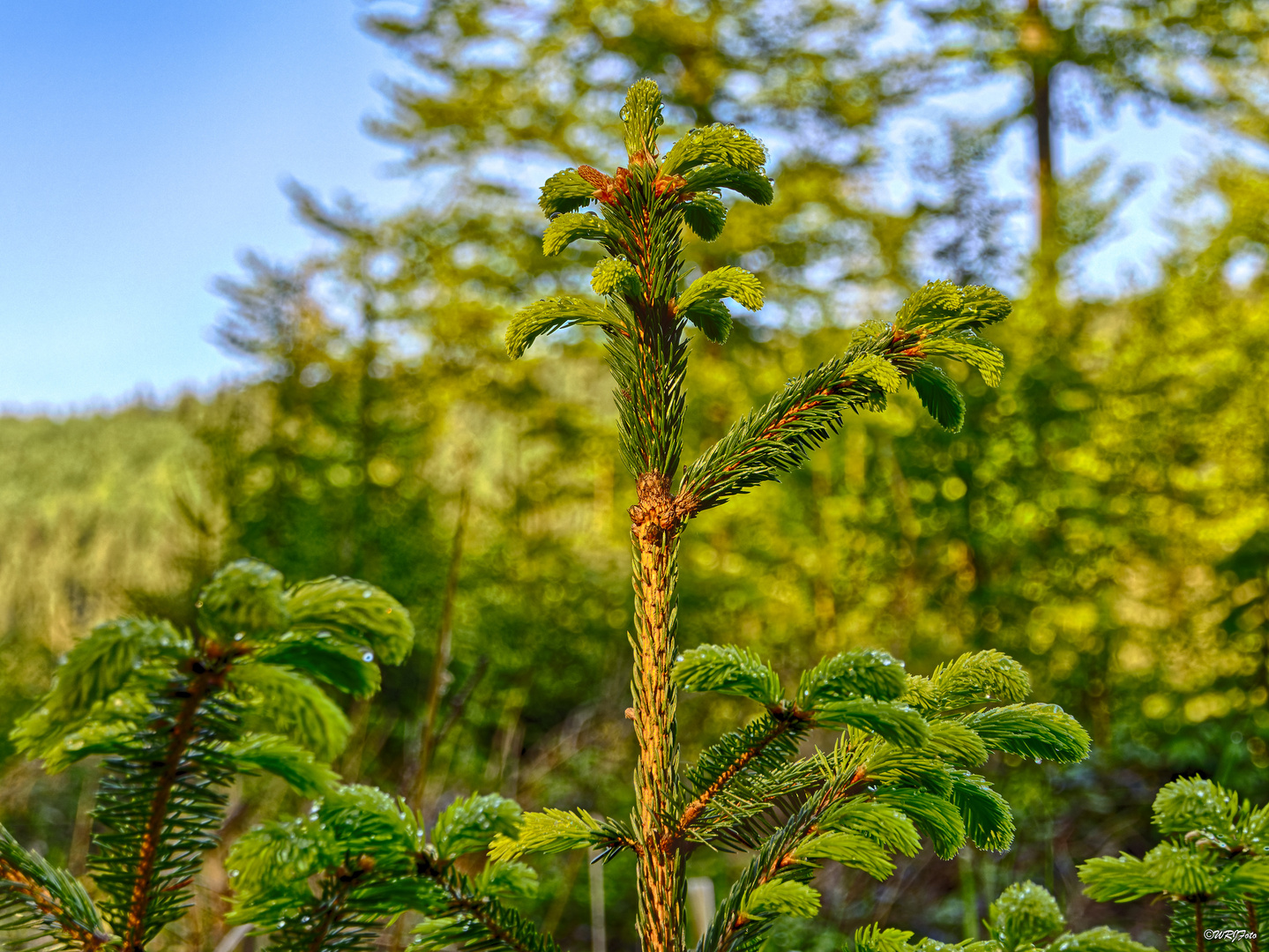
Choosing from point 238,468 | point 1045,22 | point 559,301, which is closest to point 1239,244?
point 1045,22

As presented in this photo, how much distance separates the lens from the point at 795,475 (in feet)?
15.3

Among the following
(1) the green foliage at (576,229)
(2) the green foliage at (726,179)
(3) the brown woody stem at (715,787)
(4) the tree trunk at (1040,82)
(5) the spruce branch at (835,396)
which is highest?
(4) the tree trunk at (1040,82)

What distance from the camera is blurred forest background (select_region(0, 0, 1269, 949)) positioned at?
341 centimetres

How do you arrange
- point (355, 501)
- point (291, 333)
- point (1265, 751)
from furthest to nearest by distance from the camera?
point (291, 333) → point (355, 501) → point (1265, 751)

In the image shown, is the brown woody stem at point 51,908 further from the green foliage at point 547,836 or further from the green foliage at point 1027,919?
the green foliage at point 1027,919

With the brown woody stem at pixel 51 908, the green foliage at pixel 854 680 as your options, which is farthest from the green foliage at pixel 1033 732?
the brown woody stem at pixel 51 908

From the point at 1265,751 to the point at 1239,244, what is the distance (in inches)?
194

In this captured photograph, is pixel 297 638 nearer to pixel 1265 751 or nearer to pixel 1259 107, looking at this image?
pixel 1265 751

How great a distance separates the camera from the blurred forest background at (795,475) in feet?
11.2

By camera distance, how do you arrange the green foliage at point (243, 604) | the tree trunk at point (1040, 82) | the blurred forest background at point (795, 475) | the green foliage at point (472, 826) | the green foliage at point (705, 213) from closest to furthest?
1. the green foliage at point (243, 604)
2. the green foliage at point (472, 826)
3. the green foliage at point (705, 213)
4. the blurred forest background at point (795, 475)
5. the tree trunk at point (1040, 82)

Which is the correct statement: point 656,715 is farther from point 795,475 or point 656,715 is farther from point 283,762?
point 795,475

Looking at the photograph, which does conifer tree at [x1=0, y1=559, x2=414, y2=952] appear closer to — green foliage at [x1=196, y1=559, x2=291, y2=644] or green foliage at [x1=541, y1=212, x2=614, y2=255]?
green foliage at [x1=196, y1=559, x2=291, y2=644]

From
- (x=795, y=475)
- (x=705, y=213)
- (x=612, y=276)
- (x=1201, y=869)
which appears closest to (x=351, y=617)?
(x=612, y=276)

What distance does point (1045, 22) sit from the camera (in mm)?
6754
